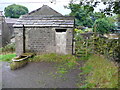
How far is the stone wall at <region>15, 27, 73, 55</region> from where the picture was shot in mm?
11336

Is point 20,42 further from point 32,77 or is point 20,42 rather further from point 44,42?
point 32,77

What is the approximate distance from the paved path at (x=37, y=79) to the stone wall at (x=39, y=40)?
3044mm

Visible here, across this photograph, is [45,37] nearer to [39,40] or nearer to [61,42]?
[39,40]

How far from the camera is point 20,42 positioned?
1145cm

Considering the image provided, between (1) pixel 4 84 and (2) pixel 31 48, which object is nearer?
(1) pixel 4 84

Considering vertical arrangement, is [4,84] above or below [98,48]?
below

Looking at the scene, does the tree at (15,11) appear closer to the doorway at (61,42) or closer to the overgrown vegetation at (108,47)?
the doorway at (61,42)

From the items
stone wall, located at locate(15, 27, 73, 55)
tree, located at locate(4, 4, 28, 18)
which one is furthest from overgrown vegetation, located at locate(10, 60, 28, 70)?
tree, located at locate(4, 4, 28, 18)

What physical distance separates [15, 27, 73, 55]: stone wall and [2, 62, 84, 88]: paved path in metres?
3.04

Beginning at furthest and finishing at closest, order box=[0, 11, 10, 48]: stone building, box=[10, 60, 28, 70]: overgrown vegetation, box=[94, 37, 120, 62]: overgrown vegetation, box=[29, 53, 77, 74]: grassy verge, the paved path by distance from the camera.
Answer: box=[0, 11, 10, 48]: stone building, box=[29, 53, 77, 74]: grassy verge, box=[10, 60, 28, 70]: overgrown vegetation, box=[94, 37, 120, 62]: overgrown vegetation, the paved path

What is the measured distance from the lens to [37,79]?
22.1ft

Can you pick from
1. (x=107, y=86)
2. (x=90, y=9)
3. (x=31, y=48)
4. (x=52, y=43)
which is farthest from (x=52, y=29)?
(x=107, y=86)

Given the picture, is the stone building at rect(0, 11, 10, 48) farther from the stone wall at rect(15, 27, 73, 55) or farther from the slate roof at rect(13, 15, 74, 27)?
the stone wall at rect(15, 27, 73, 55)

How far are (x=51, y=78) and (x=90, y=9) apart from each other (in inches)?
145
